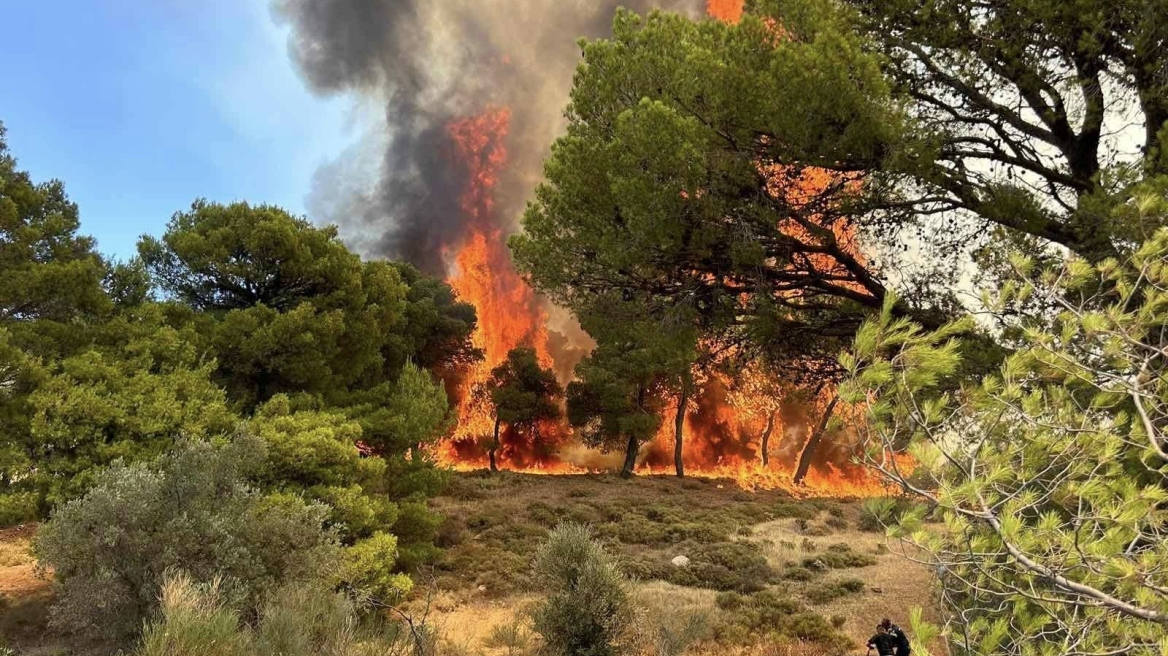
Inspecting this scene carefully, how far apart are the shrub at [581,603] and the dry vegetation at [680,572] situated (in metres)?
0.70

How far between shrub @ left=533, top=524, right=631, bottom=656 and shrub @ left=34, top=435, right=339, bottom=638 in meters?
4.06

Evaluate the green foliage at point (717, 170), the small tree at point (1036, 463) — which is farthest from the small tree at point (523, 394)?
the small tree at point (1036, 463)

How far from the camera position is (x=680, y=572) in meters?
17.2

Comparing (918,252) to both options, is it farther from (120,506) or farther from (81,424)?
(81,424)

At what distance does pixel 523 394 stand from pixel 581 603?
92.7 feet

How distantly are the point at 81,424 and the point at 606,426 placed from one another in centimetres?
2805

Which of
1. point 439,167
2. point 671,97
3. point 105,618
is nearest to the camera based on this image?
point 105,618

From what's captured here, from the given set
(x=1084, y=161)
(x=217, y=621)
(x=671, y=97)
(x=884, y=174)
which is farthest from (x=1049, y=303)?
(x=217, y=621)

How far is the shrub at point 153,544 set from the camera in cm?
843

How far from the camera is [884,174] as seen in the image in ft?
28.5

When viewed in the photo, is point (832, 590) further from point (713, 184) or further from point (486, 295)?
point (486, 295)

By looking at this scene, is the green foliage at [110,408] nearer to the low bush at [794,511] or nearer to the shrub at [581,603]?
the shrub at [581,603]

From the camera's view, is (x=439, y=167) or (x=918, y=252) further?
(x=439, y=167)

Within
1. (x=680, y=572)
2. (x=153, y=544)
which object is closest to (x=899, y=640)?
(x=680, y=572)
